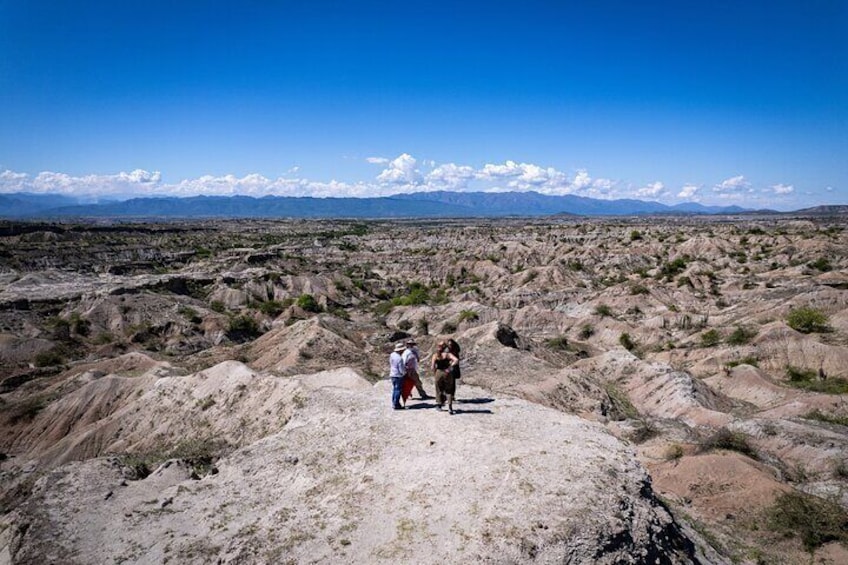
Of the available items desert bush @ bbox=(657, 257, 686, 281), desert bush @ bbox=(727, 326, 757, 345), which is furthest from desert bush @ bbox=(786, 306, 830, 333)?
desert bush @ bbox=(657, 257, 686, 281)

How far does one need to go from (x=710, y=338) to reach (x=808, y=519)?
2378 centimetres

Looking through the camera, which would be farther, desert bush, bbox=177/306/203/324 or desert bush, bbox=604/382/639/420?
desert bush, bbox=177/306/203/324

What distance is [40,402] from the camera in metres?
26.8

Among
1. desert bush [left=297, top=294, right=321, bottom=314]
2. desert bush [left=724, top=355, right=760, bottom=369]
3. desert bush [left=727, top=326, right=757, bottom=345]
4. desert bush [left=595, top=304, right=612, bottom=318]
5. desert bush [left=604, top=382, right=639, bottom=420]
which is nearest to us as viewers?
desert bush [left=604, top=382, right=639, bottom=420]

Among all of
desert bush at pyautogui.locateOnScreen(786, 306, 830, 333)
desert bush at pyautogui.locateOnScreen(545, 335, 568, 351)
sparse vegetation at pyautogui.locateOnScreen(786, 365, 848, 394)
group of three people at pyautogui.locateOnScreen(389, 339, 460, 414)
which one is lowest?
desert bush at pyautogui.locateOnScreen(545, 335, 568, 351)

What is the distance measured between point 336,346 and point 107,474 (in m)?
18.9

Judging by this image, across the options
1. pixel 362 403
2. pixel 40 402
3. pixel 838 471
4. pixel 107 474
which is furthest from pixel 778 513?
pixel 40 402

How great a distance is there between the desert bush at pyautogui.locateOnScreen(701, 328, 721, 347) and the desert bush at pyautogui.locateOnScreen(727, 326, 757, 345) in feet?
2.62

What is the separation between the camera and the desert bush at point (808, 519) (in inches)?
532

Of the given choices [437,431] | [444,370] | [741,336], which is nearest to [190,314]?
[444,370]

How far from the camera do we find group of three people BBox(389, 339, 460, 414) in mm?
13523

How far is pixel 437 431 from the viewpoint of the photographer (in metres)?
13.2

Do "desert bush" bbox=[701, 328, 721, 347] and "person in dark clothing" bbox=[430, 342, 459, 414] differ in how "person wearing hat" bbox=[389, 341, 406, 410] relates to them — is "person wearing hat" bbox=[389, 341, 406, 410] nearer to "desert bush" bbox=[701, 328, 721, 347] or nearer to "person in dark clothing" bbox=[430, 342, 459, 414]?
"person in dark clothing" bbox=[430, 342, 459, 414]

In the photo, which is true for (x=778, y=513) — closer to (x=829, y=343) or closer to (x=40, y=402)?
(x=829, y=343)
